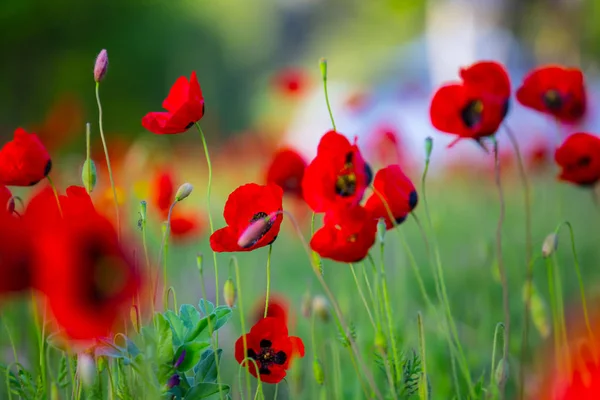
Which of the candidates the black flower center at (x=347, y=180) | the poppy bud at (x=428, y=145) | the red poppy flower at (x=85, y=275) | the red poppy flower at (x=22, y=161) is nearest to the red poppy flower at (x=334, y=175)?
the black flower center at (x=347, y=180)

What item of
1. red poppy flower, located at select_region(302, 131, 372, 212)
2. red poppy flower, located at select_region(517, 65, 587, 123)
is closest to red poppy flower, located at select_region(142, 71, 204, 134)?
red poppy flower, located at select_region(302, 131, 372, 212)

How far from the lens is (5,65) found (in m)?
7.80

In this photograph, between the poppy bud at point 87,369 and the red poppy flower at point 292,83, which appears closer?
the poppy bud at point 87,369

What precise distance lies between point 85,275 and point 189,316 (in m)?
0.30

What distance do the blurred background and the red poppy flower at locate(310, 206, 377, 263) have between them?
26 cm

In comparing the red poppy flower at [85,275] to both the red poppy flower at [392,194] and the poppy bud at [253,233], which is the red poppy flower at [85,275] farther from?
the red poppy flower at [392,194]

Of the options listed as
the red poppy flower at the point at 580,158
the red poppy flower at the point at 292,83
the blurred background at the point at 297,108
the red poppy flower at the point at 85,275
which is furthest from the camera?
the red poppy flower at the point at 292,83

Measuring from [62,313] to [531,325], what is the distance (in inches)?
52.7

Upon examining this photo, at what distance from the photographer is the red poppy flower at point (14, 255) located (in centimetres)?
60

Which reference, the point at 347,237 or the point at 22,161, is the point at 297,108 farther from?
the point at 347,237

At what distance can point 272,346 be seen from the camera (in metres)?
0.83

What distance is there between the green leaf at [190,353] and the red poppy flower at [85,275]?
0.22m

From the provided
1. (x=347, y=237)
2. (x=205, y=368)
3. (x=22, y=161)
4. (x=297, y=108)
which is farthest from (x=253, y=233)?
(x=297, y=108)

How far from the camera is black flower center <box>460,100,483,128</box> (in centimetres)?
88
